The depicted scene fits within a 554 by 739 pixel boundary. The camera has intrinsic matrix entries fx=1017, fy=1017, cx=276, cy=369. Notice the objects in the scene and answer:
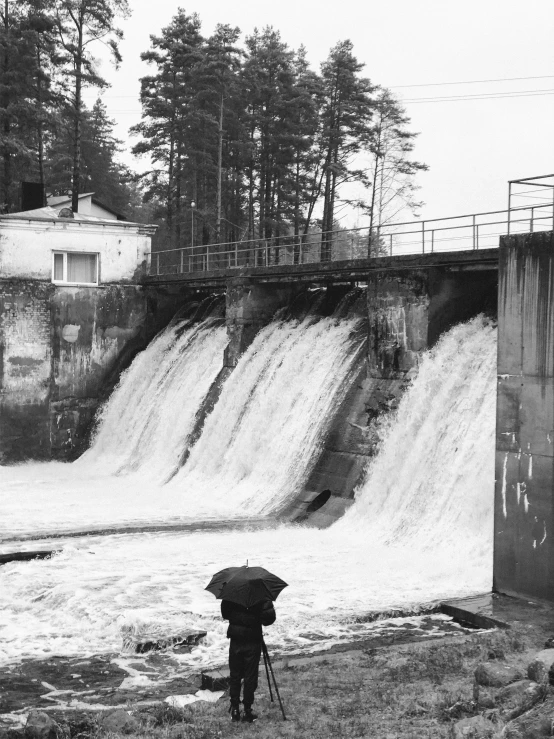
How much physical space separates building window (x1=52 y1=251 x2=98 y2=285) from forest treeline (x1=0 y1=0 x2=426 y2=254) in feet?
29.0

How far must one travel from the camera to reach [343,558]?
58.7ft

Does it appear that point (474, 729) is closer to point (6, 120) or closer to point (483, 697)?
point (483, 697)

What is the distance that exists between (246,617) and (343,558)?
8270 millimetres

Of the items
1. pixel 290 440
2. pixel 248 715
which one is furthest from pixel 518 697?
pixel 290 440

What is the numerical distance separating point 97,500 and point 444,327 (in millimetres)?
9388

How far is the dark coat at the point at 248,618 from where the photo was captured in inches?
387

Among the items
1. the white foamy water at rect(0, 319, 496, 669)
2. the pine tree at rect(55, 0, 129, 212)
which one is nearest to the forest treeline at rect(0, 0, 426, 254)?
the pine tree at rect(55, 0, 129, 212)

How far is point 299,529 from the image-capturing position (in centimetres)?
2070

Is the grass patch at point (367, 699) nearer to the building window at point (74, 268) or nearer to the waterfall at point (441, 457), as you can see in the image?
the waterfall at point (441, 457)

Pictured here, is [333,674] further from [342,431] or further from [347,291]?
[347,291]

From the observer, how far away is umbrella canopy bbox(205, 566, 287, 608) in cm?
977

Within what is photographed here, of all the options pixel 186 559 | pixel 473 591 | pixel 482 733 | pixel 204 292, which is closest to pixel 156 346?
pixel 204 292

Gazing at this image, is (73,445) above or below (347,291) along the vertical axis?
below

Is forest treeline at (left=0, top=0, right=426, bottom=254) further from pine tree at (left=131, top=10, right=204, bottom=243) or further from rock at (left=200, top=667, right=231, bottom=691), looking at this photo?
rock at (left=200, top=667, right=231, bottom=691)
